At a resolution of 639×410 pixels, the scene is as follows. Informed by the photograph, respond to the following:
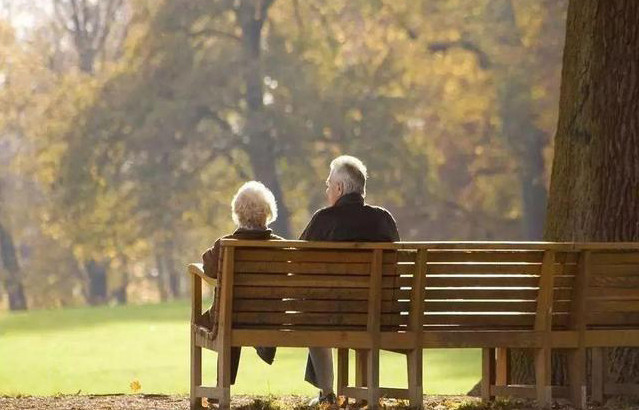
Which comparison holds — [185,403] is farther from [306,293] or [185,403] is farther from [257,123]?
[257,123]

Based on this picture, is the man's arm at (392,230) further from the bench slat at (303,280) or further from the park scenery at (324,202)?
the bench slat at (303,280)

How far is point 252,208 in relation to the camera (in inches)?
362

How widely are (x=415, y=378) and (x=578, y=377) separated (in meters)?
0.97

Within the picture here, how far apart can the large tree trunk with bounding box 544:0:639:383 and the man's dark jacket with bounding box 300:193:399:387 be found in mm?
2063

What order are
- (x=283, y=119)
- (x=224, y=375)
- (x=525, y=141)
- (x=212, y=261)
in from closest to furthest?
(x=224, y=375), (x=212, y=261), (x=525, y=141), (x=283, y=119)

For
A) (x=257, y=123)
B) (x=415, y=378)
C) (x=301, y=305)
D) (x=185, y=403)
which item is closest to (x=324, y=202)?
(x=257, y=123)

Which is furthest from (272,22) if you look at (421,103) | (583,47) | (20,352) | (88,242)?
(583,47)

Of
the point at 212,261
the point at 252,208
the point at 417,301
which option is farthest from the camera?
the point at 252,208

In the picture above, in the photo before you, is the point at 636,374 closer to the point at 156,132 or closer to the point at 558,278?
the point at 558,278

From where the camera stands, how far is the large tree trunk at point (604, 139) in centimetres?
1059

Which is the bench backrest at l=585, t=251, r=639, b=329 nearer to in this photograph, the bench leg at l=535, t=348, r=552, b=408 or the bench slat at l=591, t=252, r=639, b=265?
the bench slat at l=591, t=252, r=639, b=265

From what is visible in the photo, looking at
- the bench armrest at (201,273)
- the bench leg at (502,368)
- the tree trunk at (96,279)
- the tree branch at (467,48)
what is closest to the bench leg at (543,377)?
the bench leg at (502,368)

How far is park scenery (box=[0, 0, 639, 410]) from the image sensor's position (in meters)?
8.88

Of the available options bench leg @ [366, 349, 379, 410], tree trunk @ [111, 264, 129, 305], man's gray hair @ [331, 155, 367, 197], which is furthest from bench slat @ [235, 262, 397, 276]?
tree trunk @ [111, 264, 129, 305]
